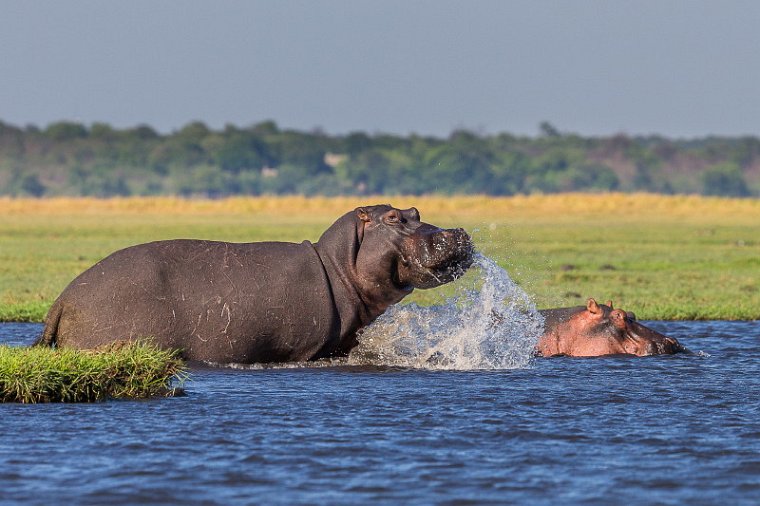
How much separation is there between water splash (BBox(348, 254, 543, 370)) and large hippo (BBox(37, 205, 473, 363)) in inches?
7.6

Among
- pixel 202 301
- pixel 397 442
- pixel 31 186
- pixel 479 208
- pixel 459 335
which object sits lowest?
pixel 397 442

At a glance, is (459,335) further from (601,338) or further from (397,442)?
(397,442)

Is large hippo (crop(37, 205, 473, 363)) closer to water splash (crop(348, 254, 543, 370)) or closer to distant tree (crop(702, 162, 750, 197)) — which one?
water splash (crop(348, 254, 543, 370))

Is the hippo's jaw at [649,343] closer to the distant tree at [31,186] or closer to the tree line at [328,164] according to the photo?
the tree line at [328,164]

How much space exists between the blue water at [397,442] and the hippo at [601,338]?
4.93 ft

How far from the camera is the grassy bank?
1828cm

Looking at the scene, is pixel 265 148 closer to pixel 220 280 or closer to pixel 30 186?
pixel 30 186

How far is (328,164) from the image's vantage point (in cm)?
11312

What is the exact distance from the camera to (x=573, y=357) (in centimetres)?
1238

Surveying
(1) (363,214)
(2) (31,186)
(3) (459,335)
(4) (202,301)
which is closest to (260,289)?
(4) (202,301)

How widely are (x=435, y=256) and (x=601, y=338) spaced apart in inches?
86.2

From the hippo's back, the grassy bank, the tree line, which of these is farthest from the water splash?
the tree line

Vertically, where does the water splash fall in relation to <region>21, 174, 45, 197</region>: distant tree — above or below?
below

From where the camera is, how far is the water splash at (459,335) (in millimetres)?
11508
